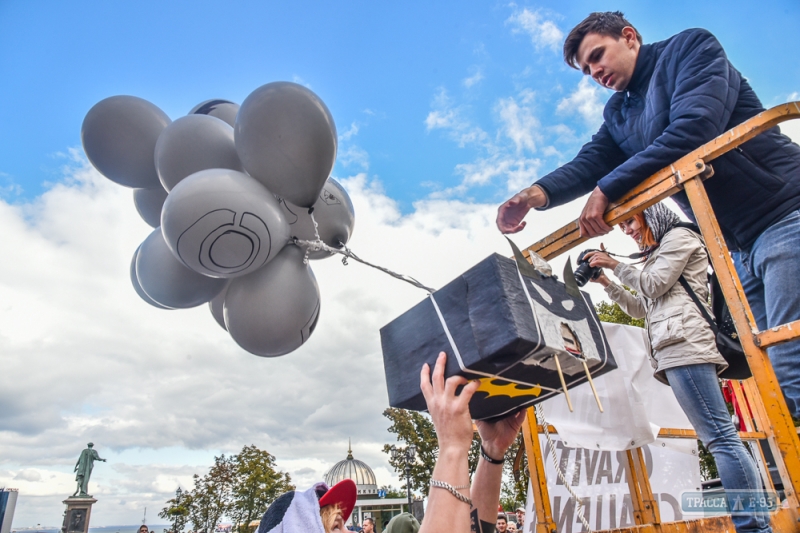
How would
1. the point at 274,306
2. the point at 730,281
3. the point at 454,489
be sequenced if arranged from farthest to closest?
the point at 274,306 → the point at 730,281 → the point at 454,489

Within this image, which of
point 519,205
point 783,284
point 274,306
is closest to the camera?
point 783,284

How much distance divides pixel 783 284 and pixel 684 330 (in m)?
0.50

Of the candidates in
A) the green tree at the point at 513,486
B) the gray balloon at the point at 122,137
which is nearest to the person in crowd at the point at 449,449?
the gray balloon at the point at 122,137

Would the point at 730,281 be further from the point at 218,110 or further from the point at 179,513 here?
the point at 179,513

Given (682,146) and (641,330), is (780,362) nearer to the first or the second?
(682,146)

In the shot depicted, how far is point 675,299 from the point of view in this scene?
220cm

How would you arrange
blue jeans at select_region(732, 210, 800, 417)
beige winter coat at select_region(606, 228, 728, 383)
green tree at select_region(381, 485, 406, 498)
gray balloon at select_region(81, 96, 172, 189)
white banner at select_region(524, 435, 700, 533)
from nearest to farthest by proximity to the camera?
blue jeans at select_region(732, 210, 800, 417)
beige winter coat at select_region(606, 228, 728, 383)
gray balloon at select_region(81, 96, 172, 189)
white banner at select_region(524, 435, 700, 533)
green tree at select_region(381, 485, 406, 498)

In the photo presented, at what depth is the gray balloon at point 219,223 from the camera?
7.14 feet

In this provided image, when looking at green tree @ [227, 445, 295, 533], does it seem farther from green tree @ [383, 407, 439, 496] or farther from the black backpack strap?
the black backpack strap

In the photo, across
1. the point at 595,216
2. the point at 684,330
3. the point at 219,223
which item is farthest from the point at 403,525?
the point at 595,216

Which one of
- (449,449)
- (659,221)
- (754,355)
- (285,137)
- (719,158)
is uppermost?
(285,137)

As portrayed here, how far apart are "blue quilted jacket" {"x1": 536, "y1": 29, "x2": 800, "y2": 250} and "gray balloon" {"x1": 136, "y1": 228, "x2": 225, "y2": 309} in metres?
2.20

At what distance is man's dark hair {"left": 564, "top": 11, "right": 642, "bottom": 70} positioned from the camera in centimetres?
213

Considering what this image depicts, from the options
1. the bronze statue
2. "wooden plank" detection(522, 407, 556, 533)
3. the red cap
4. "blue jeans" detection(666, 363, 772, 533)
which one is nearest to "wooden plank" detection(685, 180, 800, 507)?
"blue jeans" detection(666, 363, 772, 533)
